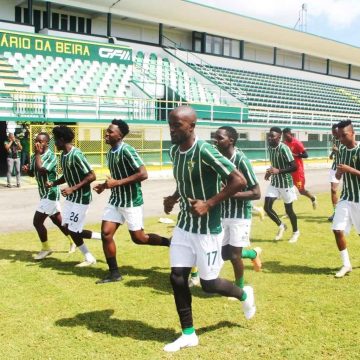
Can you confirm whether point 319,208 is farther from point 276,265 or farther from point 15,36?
point 15,36

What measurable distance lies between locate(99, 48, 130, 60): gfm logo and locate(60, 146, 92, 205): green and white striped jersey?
19.6 metres

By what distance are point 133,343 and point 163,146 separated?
1811 cm

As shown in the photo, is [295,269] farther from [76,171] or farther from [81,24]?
[81,24]

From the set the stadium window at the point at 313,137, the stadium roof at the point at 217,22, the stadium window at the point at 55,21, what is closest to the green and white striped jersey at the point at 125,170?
the stadium roof at the point at 217,22

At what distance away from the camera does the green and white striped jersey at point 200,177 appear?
392cm

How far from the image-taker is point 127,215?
609cm

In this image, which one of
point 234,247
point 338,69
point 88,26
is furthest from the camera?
point 338,69

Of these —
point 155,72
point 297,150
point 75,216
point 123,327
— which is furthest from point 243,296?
point 155,72

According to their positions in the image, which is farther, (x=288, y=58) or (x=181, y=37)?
(x=288, y=58)

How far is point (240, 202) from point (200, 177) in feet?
4.94

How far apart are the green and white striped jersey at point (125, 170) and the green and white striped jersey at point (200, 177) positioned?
1.87 m

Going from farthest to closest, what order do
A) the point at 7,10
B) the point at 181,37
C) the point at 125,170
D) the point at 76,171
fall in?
the point at 181,37 → the point at 7,10 → the point at 76,171 → the point at 125,170

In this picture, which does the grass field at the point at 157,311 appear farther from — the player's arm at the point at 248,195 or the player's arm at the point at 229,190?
the player's arm at the point at 229,190

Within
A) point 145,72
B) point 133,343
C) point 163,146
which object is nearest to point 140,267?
point 133,343
